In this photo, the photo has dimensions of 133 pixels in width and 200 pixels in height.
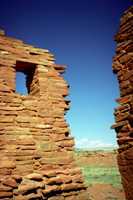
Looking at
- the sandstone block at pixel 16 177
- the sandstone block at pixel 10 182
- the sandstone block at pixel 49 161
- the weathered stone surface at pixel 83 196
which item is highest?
the sandstone block at pixel 49 161

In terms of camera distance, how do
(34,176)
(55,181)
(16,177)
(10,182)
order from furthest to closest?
(55,181)
(34,176)
(16,177)
(10,182)

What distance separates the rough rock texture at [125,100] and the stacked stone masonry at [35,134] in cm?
151

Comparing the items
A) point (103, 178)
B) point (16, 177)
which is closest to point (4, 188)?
point (16, 177)

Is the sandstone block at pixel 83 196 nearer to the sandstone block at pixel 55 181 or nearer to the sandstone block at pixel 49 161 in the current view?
the sandstone block at pixel 55 181

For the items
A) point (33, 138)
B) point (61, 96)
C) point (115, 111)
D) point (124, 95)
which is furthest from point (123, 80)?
point (33, 138)

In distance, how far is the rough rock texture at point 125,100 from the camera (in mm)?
3133

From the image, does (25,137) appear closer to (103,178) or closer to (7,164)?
(7,164)

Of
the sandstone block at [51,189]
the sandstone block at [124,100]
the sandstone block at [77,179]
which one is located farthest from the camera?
the sandstone block at [77,179]

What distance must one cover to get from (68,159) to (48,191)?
92 cm

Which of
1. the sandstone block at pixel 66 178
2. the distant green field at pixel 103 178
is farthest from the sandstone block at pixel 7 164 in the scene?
the distant green field at pixel 103 178

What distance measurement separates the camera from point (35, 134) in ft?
14.5

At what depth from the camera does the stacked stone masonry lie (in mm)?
3828

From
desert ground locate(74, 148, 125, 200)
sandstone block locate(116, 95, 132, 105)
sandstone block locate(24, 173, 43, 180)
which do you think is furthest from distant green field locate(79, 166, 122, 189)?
sandstone block locate(116, 95, 132, 105)

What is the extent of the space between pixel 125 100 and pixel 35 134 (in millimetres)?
2216
